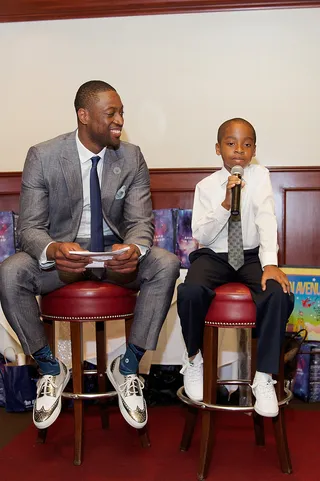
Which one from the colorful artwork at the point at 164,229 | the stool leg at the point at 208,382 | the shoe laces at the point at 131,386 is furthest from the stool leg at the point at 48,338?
the colorful artwork at the point at 164,229

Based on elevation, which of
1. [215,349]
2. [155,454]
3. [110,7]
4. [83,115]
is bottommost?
[155,454]

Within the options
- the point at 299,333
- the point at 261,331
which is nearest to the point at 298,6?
the point at 299,333

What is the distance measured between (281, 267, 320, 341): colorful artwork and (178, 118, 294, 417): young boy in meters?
0.75

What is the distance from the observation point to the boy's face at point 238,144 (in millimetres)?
2578

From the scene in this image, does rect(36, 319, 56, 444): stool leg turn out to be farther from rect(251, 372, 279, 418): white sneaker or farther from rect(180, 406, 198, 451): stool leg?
rect(251, 372, 279, 418): white sneaker

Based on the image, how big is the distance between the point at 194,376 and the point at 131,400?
257 millimetres

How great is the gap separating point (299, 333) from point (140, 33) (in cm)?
202

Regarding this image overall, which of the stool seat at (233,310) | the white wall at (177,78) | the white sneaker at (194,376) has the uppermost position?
the white wall at (177,78)

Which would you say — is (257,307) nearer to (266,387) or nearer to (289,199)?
(266,387)

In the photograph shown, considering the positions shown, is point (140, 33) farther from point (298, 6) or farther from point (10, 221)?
point (10, 221)

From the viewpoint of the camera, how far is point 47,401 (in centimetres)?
237

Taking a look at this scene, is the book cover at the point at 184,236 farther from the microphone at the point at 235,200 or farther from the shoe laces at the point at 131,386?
the microphone at the point at 235,200

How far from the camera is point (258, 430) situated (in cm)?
252

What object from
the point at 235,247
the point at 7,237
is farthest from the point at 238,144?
the point at 7,237
